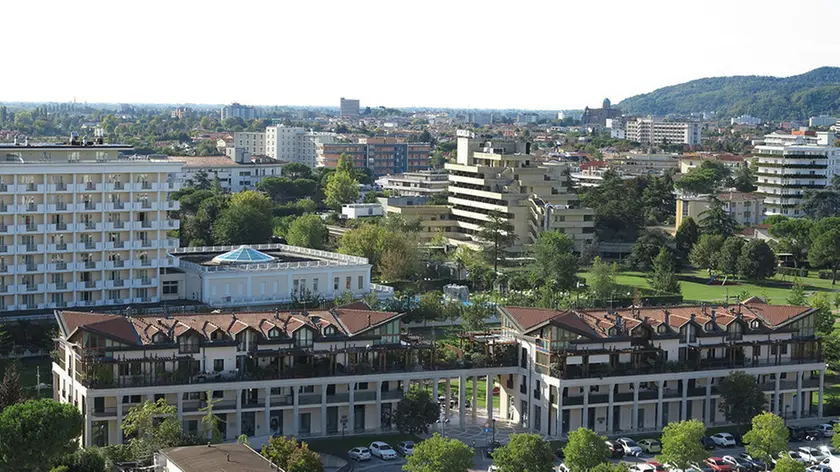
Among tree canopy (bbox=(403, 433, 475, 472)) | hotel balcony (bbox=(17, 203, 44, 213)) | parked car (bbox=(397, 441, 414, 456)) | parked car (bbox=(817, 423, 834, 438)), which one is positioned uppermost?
hotel balcony (bbox=(17, 203, 44, 213))

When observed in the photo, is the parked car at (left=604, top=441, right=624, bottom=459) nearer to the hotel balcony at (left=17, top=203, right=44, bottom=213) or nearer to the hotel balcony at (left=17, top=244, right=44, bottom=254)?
the hotel balcony at (left=17, top=244, right=44, bottom=254)

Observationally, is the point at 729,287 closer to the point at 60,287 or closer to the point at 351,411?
the point at 60,287

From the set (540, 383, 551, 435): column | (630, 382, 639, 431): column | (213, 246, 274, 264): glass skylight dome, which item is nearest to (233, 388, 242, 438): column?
(540, 383, 551, 435): column

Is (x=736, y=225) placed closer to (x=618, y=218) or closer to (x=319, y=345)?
(x=618, y=218)

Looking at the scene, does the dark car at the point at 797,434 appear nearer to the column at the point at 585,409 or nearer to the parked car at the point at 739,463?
the parked car at the point at 739,463

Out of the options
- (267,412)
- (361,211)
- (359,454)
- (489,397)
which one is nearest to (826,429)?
(489,397)

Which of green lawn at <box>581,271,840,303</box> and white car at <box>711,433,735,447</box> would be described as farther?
green lawn at <box>581,271,840,303</box>
